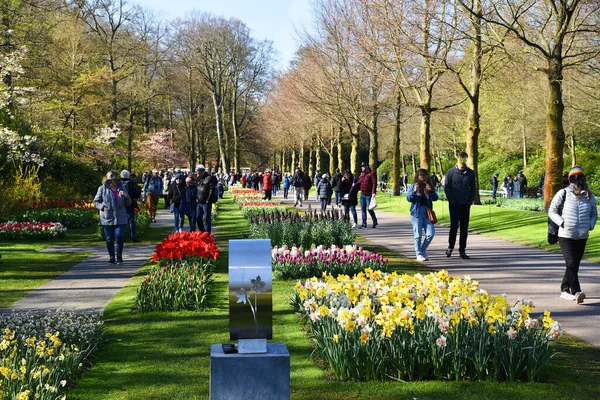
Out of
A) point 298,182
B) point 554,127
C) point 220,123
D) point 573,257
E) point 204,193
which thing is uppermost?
point 220,123

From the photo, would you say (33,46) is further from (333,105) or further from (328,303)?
(328,303)

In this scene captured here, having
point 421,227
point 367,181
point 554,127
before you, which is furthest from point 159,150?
point 421,227

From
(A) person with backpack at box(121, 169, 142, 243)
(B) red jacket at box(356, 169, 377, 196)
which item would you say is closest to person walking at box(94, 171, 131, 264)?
(A) person with backpack at box(121, 169, 142, 243)

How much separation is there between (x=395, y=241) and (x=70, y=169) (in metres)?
18.4

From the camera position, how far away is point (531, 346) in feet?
19.5

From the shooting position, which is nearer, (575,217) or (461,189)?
(575,217)

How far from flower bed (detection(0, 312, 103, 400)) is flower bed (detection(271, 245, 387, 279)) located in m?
3.55

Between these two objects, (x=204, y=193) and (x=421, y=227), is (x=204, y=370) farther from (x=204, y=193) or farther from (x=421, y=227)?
(x=204, y=193)

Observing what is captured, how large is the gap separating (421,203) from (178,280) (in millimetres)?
5457

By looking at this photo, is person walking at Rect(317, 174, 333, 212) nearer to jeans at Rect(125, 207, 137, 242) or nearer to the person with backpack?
the person with backpack

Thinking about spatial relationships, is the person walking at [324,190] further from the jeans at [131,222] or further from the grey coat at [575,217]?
the grey coat at [575,217]

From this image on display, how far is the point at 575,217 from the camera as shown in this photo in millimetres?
9234

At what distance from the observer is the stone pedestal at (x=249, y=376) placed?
4310 millimetres

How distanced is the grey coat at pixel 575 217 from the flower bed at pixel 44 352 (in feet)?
18.6
